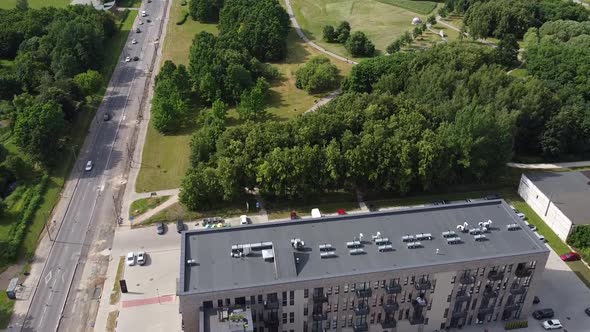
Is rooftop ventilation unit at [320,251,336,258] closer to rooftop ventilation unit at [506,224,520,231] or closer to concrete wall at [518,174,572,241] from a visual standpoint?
rooftop ventilation unit at [506,224,520,231]

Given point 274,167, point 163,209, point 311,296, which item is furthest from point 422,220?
point 163,209

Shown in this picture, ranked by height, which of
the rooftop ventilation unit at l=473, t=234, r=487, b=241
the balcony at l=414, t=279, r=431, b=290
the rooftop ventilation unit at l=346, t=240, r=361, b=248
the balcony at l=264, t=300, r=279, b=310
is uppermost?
the rooftop ventilation unit at l=473, t=234, r=487, b=241

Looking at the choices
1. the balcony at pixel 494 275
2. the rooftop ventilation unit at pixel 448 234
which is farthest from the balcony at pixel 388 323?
the balcony at pixel 494 275

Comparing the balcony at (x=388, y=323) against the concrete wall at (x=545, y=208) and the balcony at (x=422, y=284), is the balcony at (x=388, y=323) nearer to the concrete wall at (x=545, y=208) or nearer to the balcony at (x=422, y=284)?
the balcony at (x=422, y=284)

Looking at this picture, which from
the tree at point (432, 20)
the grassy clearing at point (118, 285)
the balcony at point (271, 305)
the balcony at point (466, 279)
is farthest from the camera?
the tree at point (432, 20)

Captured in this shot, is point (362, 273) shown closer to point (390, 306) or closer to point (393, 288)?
point (393, 288)

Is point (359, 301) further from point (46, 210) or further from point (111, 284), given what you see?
point (46, 210)

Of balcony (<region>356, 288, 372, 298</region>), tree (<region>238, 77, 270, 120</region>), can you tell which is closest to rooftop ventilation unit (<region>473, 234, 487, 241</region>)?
balcony (<region>356, 288, 372, 298</region>)
